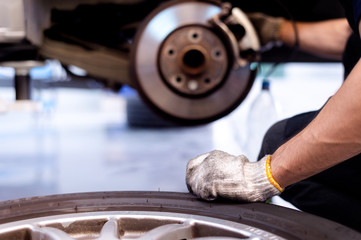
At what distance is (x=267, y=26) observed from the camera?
138 centimetres

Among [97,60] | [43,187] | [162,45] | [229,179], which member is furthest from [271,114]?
[229,179]

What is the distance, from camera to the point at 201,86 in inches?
49.9

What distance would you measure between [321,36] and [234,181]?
2.73ft

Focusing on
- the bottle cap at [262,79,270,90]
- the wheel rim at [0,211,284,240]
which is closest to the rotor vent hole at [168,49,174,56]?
the bottle cap at [262,79,270,90]

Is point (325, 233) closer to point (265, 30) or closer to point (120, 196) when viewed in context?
point (120, 196)

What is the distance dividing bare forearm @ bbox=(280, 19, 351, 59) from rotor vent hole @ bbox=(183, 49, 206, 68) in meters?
0.35

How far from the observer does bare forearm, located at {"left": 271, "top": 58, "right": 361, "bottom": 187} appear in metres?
0.46

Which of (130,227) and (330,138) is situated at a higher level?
(330,138)

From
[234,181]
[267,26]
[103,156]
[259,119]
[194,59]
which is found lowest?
[103,156]

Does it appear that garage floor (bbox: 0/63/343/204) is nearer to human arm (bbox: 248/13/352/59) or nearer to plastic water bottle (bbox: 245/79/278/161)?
plastic water bottle (bbox: 245/79/278/161)

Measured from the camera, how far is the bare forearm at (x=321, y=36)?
116cm

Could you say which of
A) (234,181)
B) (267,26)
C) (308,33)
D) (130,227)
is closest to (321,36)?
(308,33)

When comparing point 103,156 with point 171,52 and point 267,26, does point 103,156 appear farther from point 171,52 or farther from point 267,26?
point 267,26

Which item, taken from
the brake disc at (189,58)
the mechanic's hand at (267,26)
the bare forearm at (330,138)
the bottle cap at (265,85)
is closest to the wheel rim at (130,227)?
the bare forearm at (330,138)
